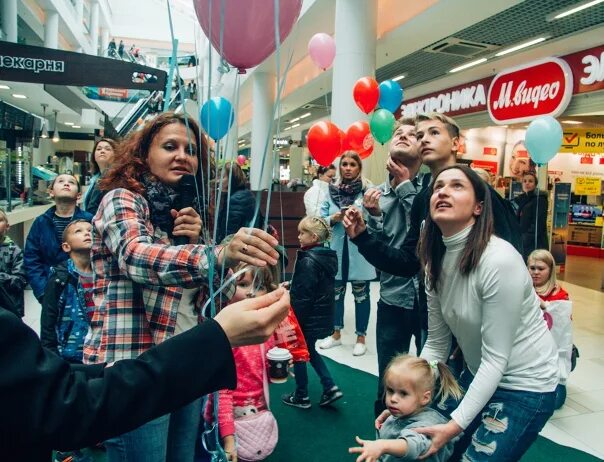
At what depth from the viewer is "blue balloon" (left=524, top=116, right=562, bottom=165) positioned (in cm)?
452

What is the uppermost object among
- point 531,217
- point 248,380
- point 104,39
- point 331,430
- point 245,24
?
point 104,39

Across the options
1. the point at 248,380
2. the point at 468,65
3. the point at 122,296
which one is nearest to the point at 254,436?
the point at 248,380

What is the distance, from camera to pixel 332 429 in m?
2.81

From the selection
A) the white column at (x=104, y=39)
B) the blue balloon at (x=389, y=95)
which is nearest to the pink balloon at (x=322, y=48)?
the blue balloon at (x=389, y=95)

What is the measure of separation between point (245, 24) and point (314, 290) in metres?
1.89

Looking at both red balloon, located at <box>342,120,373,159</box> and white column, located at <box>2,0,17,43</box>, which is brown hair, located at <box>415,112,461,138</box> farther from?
white column, located at <box>2,0,17,43</box>

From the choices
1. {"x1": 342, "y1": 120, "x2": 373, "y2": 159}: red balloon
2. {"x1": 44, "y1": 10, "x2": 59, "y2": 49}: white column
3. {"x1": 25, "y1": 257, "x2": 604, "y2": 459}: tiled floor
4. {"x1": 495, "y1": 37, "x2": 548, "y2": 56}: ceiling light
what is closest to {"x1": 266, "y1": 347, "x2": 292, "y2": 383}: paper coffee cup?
{"x1": 25, "y1": 257, "x2": 604, "y2": 459}: tiled floor

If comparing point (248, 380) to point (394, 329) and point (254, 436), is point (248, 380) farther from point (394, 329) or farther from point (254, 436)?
point (394, 329)

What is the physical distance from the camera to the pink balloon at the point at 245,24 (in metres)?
1.45

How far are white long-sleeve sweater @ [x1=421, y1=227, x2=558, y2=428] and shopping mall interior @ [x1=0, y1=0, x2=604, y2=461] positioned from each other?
2.29ft

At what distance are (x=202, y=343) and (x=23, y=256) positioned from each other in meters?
3.05

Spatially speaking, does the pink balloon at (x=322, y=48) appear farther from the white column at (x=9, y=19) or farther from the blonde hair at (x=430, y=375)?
the white column at (x=9, y=19)

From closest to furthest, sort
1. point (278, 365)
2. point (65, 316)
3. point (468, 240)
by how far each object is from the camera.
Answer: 1. point (468, 240)
2. point (278, 365)
3. point (65, 316)

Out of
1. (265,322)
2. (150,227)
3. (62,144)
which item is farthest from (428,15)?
(62,144)
